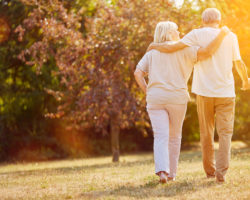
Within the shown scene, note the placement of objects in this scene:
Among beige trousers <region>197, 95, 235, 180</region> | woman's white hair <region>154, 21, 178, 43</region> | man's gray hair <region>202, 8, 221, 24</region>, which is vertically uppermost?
man's gray hair <region>202, 8, 221, 24</region>

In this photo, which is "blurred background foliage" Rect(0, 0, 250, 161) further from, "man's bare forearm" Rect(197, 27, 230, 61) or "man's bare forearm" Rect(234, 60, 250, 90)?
"man's bare forearm" Rect(197, 27, 230, 61)

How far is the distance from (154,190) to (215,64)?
1682 millimetres

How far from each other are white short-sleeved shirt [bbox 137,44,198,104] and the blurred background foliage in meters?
5.92

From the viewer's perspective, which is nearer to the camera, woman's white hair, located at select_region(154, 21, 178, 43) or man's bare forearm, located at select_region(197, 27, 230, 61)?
man's bare forearm, located at select_region(197, 27, 230, 61)

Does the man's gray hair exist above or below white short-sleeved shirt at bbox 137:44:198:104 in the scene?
above

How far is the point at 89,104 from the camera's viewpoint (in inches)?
460

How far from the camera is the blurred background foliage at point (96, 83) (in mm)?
11688

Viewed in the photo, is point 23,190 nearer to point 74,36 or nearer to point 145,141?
point 74,36

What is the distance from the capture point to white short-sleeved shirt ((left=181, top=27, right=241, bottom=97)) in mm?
5414

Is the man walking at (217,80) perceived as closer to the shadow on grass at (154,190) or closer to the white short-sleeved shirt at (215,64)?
the white short-sleeved shirt at (215,64)

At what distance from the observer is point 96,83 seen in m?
11.7

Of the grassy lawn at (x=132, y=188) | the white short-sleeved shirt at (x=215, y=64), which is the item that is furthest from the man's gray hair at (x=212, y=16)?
the grassy lawn at (x=132, y=188)

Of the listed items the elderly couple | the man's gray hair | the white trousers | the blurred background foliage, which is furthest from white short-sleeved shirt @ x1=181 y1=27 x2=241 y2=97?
the blurred background foliage

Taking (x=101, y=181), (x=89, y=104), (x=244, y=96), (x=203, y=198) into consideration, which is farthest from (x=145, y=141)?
(x=203, y=198)
